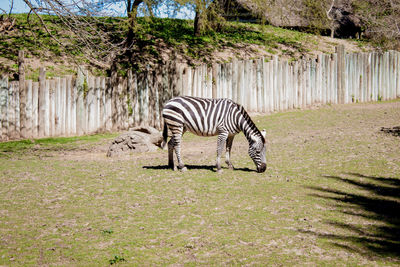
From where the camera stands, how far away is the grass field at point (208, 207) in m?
5.60

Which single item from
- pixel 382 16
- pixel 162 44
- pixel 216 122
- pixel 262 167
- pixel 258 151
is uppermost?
pixel 382 16

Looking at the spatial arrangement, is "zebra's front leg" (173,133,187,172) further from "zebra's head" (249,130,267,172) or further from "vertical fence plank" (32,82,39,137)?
"vertical fence plank" (32,82,39,137)

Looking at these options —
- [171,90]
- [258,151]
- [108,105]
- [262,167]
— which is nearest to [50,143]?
[108,105]

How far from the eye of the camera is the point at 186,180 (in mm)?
9352

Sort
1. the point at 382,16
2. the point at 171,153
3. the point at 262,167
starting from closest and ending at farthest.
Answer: the point at 262,167 < the point at 171,153 < the point at 382,16

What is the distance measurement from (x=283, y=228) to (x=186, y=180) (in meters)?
3.32

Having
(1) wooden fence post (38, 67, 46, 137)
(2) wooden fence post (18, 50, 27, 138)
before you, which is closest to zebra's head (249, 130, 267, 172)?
(1) wooden fence post (38, 67, 46, 137)

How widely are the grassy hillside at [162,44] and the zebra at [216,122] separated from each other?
846 centimetres

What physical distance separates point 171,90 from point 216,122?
6.61 meters

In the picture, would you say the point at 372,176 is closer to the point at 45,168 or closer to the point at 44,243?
the point at 44,243

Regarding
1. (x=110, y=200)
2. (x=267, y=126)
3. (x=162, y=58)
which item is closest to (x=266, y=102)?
(x=267, y=126)

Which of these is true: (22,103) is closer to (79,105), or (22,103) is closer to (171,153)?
(79,105)

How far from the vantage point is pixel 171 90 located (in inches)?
639

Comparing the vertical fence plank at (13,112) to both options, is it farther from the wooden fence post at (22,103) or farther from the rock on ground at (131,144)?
the rock on ground at (131,144)
